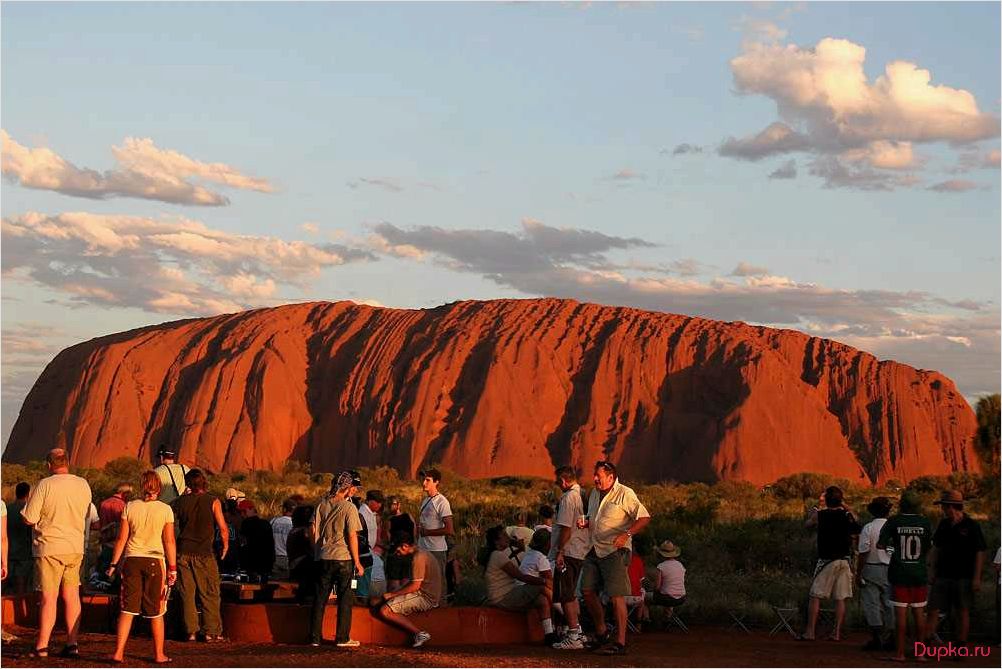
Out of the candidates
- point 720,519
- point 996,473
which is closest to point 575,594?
point 996,473

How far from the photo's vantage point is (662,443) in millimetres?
63906

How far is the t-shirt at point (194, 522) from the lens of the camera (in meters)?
13.2

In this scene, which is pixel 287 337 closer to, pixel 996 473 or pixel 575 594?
pixel 996 473

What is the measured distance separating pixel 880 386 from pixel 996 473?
4221 centimetres

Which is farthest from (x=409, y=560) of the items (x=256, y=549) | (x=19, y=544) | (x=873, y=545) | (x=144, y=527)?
(x=873, y=545)

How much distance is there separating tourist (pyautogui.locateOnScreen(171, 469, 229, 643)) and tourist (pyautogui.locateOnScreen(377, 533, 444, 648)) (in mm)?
1719

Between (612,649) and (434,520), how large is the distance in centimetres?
234

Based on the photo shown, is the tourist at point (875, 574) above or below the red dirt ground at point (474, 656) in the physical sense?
above

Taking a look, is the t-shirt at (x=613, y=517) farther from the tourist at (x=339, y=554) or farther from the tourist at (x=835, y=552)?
the tourist at (x=835, y=552)

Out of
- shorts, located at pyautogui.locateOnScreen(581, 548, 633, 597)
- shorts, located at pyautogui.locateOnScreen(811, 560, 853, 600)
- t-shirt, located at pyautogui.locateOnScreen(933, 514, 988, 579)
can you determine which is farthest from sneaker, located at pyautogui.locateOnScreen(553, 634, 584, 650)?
t-shirt, located at pyautogui.locateOnScreen(933, 514, 988, 579)

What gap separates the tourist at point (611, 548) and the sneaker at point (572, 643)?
0.22 metres

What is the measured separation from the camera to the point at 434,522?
1414cm

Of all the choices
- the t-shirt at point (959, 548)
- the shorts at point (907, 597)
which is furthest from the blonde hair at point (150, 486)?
the t-shirt at point (959, 548)

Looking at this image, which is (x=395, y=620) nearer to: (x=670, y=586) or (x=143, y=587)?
(x=143, y=587)
